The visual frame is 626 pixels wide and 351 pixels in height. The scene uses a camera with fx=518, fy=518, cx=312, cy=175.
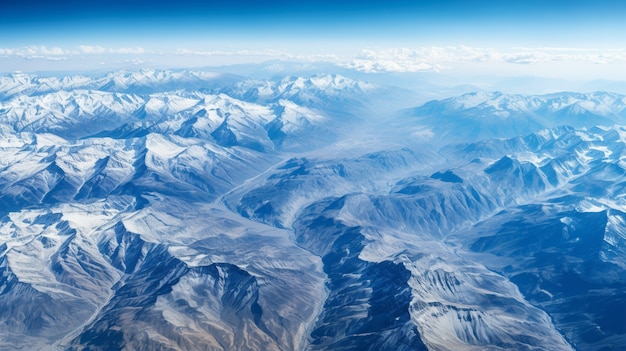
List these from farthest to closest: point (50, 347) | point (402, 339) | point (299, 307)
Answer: point (299, 307)
point (50, 347)
point (402, 339)

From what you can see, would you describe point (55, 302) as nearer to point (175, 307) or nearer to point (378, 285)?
point (175, 307)

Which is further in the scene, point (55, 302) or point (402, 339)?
point (55, 302)

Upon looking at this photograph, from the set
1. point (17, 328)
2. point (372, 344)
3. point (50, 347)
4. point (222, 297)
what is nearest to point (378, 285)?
point (372, 344)

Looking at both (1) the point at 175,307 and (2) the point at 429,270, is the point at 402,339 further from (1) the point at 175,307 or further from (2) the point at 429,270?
(1) the point at 175,307

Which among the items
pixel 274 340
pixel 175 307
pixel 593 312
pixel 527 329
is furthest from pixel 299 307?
pixel 593 312

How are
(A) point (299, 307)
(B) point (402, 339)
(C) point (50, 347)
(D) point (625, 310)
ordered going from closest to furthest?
(B) point (402, 339) → (C) point (50, 347) → (D) point (625, 310) → (A) point (299, 307)

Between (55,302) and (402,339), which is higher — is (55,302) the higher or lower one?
the lower one

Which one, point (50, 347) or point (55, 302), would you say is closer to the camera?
point (50, 347)

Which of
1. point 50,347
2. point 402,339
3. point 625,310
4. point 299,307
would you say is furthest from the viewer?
point 299,307

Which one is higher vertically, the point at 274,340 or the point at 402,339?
the point at 402,339
